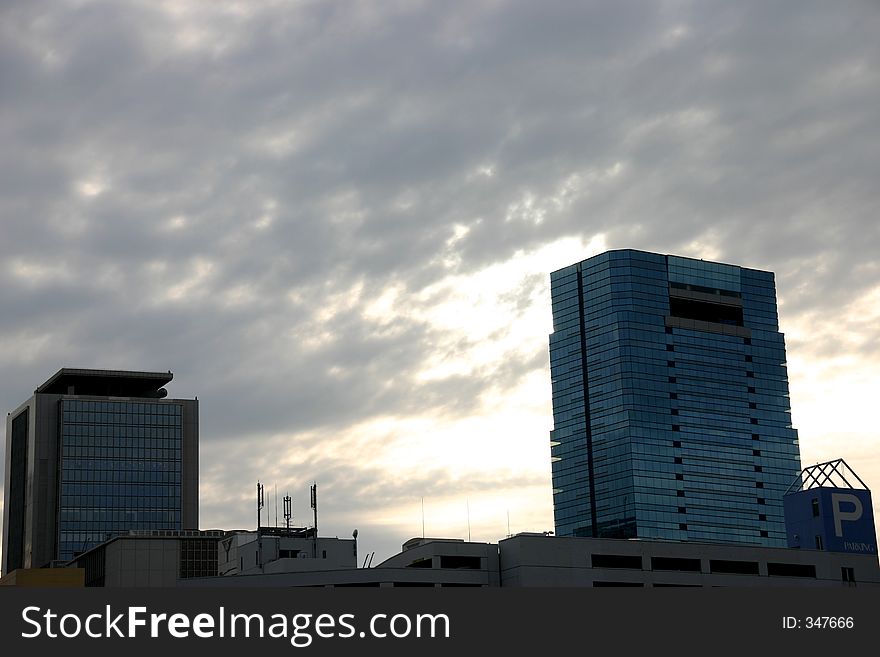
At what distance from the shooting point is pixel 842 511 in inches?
7574

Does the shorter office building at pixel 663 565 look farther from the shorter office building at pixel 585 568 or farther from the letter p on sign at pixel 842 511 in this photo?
the letter p on sign at pixel 842 511

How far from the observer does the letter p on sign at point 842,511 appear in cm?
19050

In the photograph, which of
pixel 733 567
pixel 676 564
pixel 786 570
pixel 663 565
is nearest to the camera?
pixel 663 565

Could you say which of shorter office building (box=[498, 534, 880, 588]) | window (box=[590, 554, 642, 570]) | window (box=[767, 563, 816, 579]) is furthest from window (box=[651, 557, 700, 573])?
window (box=[767, 563, 816, 579])

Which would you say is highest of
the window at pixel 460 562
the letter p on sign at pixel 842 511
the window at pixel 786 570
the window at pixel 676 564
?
the letter p on sign at pixel 842 511

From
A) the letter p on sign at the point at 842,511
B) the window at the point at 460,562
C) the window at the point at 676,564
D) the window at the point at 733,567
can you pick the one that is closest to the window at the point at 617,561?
the window at the point at 676,564

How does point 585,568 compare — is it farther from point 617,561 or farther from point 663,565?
point 663,565

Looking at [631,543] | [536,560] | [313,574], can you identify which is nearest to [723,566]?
[631,543]

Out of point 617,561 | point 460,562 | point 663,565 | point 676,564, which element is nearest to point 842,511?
point 676,564

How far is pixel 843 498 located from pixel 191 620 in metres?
156

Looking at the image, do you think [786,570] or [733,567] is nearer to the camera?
[733,567]

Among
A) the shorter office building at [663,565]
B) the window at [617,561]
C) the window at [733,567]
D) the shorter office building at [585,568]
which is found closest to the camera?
the shorter office building at [585,568]

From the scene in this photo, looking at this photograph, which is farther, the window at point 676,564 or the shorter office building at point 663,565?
the window at point 676,564

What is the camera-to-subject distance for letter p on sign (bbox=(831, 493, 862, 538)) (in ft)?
625
